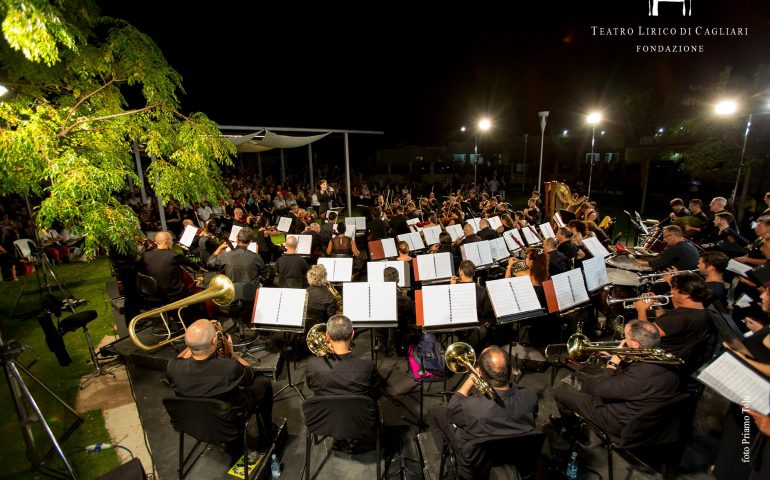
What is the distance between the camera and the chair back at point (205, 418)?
11.0 feet

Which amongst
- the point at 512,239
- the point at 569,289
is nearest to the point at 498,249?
the point at 512,239

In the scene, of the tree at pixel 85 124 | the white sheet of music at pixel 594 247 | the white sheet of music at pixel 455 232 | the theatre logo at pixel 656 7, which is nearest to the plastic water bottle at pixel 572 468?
the white sheet of music at pixel 594 247

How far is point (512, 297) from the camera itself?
5246 mm

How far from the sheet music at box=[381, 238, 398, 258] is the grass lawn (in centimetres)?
614

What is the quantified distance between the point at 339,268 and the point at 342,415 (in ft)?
13.8

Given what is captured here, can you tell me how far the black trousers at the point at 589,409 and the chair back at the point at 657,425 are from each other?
118 millimetres

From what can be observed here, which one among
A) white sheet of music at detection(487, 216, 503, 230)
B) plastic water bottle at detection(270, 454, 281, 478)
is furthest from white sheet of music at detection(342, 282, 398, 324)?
white sheet of music at detection(487, 216, 503, 230)

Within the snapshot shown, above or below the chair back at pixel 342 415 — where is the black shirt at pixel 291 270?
above

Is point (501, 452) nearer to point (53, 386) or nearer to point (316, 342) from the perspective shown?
point (316, 342)

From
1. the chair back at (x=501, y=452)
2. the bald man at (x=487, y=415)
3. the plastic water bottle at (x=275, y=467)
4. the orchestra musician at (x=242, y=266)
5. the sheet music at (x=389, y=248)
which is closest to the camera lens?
the chair back at (x=501, y=452)

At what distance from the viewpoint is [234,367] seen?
12.2 ft

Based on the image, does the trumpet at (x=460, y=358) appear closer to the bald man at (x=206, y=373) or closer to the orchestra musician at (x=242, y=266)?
the bald man at (x=206, y=373)

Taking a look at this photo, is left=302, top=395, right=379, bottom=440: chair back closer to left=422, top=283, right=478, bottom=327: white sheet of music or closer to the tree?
left=422, top=283, right=478, bottom=327: white sheet of music

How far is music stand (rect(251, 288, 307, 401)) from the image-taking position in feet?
17.1
